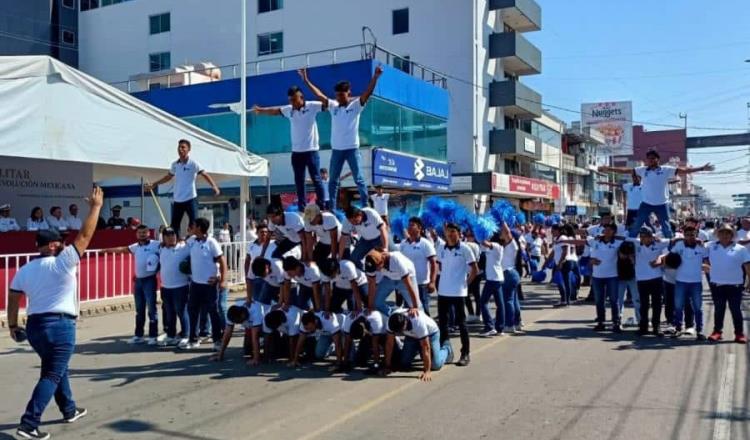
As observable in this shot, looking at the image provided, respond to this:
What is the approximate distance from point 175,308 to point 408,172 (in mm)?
19421

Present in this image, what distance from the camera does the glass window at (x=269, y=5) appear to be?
41531mm

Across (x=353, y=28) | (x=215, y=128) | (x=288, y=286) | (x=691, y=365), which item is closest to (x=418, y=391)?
(x=288, y=286)

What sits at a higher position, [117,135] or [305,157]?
[117,135]

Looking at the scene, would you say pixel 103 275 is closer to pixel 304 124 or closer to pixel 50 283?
pixel 304 124

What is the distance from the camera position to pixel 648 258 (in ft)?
35.8

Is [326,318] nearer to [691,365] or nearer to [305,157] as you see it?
[305,157]

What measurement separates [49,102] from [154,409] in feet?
25.0

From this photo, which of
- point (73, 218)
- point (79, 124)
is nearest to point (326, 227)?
point (79, 124)

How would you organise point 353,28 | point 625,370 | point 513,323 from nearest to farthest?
point 625,370
point 513,323
point 353,28

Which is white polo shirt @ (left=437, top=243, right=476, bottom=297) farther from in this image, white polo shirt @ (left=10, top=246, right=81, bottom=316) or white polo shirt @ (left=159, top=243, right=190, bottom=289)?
white polo shirt @ (left=10, top=246, right=81, bottom=316)

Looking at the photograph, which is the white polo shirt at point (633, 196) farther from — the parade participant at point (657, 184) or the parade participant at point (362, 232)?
the parade participant at point (362, 232)

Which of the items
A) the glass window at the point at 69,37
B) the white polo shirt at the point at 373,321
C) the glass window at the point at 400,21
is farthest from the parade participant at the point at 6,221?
the glass window at the point at 69,37

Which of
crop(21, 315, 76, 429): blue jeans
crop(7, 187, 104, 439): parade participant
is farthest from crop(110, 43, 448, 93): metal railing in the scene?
crop(21, 315, 76, 429): blue jeans

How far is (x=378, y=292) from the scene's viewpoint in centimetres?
874
